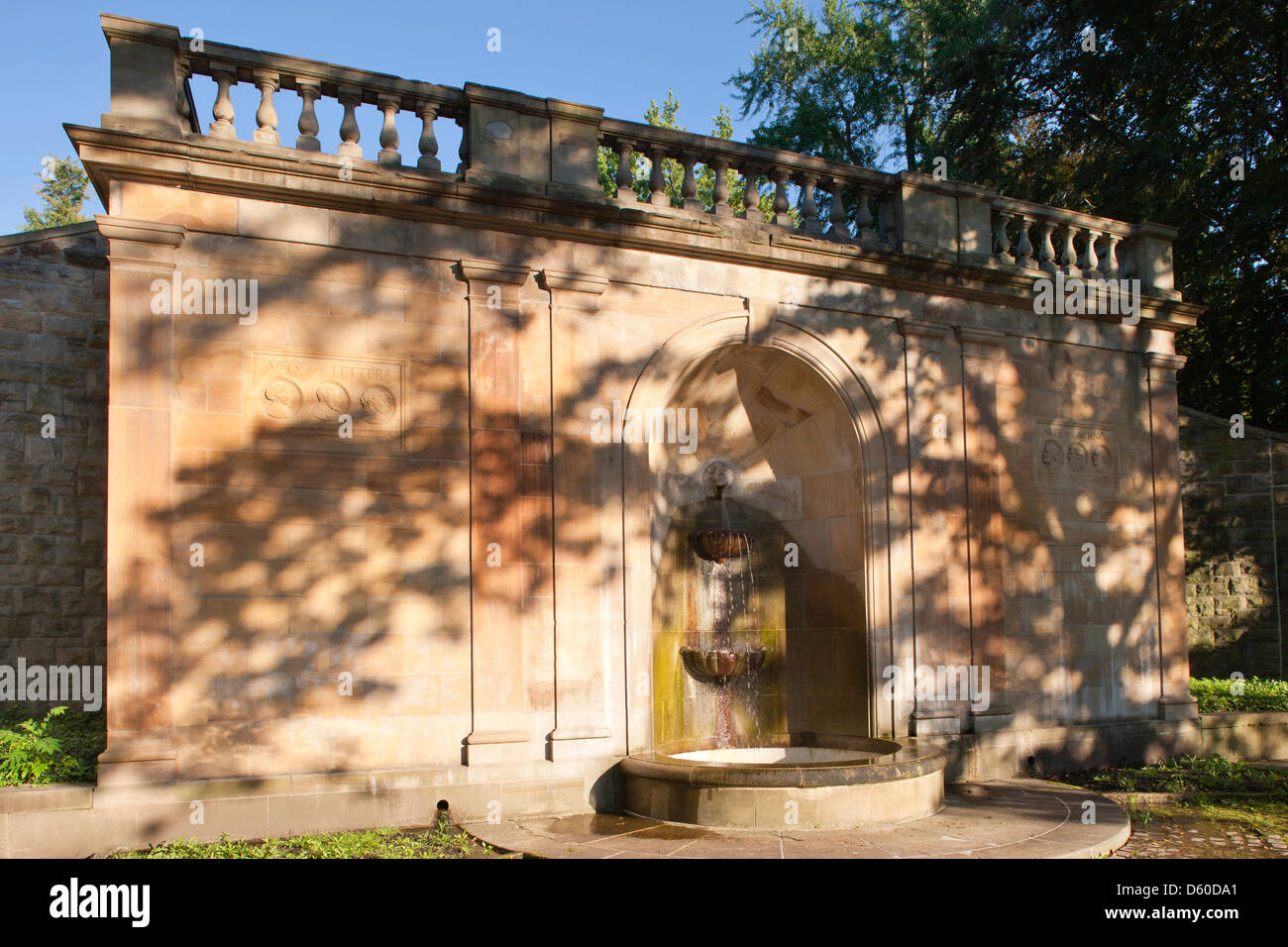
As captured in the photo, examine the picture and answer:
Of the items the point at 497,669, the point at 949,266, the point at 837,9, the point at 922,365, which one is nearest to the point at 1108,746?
the point at 922,365

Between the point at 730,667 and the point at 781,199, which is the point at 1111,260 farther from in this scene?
the point at 730,667

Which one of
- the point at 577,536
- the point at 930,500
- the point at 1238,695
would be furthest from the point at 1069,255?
the point at 577,536

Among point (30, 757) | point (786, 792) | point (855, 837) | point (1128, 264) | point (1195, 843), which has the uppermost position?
point (1128, 264)

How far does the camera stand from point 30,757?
806cm

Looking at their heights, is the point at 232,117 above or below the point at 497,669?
above

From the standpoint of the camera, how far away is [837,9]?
26.5 m

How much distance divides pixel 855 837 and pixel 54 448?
26.3 ft

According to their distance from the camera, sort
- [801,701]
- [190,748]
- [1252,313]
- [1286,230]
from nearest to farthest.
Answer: [190,748], [801,701], [1286,230], [1252,313]

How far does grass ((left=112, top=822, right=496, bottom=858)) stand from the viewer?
7301mm

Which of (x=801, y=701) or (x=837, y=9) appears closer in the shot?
(x=801, y=701)

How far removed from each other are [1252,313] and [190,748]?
18584 millimetres

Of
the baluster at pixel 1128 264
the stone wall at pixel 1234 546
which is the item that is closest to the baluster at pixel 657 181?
the baluster at pixel 1128 264

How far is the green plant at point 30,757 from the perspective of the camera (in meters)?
7.82

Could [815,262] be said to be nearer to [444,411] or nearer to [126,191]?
[444,411]
